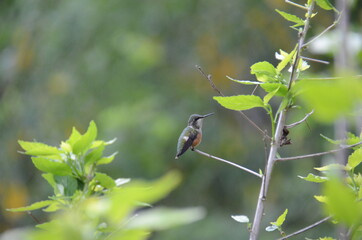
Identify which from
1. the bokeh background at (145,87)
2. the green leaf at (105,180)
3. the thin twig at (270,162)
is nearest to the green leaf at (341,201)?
the thin twig at (270,162)

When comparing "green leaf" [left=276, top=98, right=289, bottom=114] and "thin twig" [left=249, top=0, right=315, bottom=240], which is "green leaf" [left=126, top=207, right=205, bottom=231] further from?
"green leaf" [left=276, top=98, right=289, bottom=114]

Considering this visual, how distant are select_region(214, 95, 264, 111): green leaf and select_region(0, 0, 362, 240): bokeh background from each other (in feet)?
26.1

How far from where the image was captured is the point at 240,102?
61.5 inches

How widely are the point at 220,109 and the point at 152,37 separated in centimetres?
183

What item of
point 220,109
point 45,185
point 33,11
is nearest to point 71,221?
point 45,185

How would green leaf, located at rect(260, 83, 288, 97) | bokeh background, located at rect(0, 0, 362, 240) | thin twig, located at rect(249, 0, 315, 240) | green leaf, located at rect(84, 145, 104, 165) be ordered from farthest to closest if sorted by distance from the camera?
bokeh background, located at rect(0, 0, 362, 240) < green leaf, located at rect(84, 145, 104, 165) < green leaf, located at rect(260, 83, 288, 97) < thin twig, located at rect(249, 0, 315, 240)

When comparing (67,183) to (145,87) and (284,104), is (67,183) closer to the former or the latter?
(284,104)

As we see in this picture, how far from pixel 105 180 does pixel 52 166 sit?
0.51ft

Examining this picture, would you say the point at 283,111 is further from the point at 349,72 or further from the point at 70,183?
the point at 349,72

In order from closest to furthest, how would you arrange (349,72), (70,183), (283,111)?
(349,72), (283,111), (70,183)

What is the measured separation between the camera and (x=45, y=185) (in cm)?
1004

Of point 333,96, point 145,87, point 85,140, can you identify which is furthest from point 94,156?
point 145,87

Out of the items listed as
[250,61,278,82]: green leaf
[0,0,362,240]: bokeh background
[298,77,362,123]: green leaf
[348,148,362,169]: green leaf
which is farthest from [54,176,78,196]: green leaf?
[0,0,362,240]: bokeh background

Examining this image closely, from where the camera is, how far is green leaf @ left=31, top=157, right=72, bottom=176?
1.67 m
